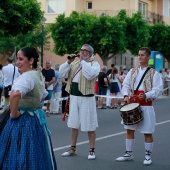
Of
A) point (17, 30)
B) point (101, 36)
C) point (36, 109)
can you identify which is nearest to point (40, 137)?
point (36, 109)

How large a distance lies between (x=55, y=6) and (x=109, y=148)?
34.9 m

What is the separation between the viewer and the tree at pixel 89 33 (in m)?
35.2

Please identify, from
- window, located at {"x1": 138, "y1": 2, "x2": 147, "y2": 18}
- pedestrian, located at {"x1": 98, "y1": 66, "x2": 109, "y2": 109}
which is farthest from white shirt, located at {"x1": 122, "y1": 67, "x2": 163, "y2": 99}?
window, located at {"x1": 138, "y1": 2, "x2": 147, "y2": 18}

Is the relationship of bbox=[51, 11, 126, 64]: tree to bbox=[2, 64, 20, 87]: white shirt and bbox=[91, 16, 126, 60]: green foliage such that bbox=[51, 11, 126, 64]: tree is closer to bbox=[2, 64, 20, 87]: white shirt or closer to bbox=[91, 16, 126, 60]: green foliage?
bbox=[91, 16, 126, 60]: green foliage

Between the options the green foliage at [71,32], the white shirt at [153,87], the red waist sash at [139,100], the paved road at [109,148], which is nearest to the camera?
the paved road at [109,148]

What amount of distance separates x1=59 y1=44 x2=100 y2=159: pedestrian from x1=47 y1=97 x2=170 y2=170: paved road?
17.2 inches

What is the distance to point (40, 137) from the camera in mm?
6305

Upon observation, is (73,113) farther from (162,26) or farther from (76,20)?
(162,26)

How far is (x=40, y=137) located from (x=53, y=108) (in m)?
12.7

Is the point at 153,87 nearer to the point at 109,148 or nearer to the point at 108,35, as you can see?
the point at 109,148

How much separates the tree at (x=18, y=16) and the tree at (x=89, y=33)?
11939mm

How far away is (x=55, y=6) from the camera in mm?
44812

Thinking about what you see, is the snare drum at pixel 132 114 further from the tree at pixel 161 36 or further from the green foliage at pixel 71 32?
the tree at pixel 161 36

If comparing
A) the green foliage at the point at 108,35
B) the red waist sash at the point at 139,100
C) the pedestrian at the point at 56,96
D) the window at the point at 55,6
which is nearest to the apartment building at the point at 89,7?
the window at the point at 55,6
